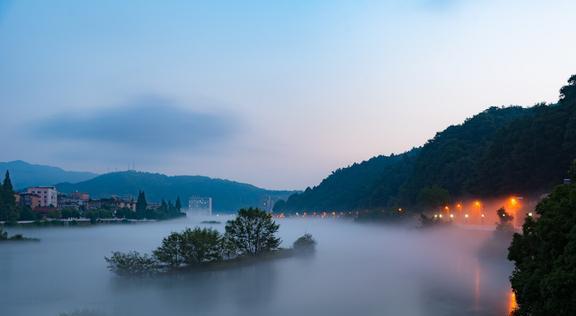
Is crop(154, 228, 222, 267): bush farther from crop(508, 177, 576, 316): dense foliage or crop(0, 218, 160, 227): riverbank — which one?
crop(0, 218, 160, 227): riverbank

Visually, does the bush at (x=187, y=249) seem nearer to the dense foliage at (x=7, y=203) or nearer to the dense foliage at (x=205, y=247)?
the dense foliage at (x=205, y=247)

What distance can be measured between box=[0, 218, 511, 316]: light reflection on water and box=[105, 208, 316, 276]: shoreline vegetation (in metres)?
1.18

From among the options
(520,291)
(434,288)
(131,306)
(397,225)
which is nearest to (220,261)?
(131,306)

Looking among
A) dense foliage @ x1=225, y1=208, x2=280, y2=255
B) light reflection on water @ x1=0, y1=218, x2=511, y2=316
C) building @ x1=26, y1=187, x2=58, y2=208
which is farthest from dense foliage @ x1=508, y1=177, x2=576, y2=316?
building @ x1=26, y1=187, x2=58, y2=208

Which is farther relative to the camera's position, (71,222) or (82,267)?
(71,222)

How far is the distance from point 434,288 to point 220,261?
61.1 feet

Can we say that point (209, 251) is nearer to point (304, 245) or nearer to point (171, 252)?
point (171, 252)

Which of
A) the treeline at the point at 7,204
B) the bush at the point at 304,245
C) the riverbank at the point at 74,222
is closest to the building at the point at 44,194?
the riverbank at the point at 74,222

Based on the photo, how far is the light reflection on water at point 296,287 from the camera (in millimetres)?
31938

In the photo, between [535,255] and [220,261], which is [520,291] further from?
[220,261]

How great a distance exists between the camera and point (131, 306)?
110ft

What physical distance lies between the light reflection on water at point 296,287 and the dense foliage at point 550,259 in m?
10.7

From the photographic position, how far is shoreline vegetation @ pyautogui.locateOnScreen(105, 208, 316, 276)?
42.0m

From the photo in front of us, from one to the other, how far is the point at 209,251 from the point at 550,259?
32.3 metres
